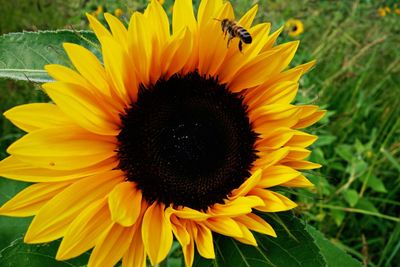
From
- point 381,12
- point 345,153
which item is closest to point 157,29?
point 345,153

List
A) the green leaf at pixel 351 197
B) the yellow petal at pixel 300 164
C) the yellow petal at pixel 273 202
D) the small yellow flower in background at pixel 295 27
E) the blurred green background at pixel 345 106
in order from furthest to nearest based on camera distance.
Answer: the small yellow flower in background at pixel 295 27, the blurred green background at pixel 345 106, the green leaf at pixel 351 197, the yellow petal at pixel 300 164, the yellow petal at pixel 273 202

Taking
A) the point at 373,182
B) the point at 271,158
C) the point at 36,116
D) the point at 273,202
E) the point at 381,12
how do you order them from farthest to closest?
the point at 381,12 < the point at 373,182 < the point at 271,158 < the point at 273,202 < the point at 36,116

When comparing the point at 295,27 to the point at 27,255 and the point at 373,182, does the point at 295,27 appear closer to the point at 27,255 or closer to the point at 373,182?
the point at 373,182

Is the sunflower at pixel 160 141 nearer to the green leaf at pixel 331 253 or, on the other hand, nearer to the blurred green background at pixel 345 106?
the green leaf at pixel 331 253

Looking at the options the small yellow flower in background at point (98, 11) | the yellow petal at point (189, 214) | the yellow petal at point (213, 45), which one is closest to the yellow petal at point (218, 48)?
the yellow petal at point (213, 45)

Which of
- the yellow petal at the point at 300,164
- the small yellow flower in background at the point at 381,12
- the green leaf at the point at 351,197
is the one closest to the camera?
the yellow petal at the point at 300,164

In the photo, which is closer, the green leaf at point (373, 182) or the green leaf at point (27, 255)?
the green leaf at point (27, 255)

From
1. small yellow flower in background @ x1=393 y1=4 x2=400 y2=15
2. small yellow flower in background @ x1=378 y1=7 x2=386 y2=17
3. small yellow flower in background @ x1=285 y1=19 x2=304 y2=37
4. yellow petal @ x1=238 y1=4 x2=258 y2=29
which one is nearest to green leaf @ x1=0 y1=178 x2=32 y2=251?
yellow petal @ x1=238 y1=4 x2=258 y2=29
